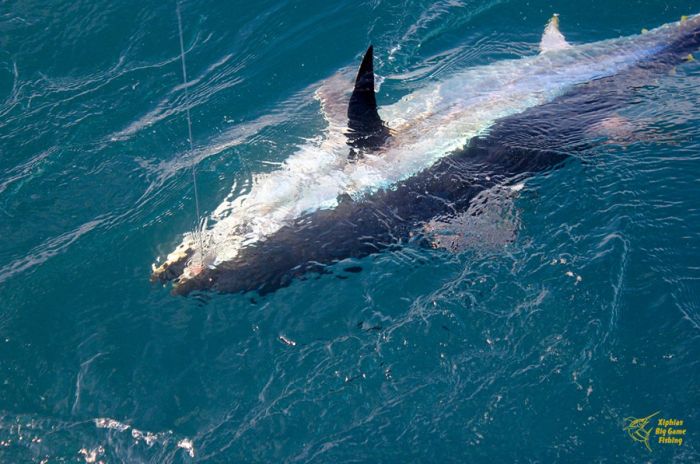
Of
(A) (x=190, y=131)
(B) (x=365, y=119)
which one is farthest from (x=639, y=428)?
(A) (x=190, y=131)

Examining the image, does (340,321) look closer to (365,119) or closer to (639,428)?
(365,119)

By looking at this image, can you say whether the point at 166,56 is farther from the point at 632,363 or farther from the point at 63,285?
the point at 632,363

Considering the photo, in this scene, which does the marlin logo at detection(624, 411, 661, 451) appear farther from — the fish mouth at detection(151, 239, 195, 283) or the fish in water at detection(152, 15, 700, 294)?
the fish mouth at detection(151, 239, 195, 283)

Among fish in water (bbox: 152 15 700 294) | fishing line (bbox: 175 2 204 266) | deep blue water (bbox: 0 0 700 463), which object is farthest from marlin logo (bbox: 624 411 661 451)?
fishing line (bbox: 175 2 204 266)

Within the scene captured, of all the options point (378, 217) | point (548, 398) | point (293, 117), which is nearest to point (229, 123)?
point (293, 117)

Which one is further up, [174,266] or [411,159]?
[174,266]

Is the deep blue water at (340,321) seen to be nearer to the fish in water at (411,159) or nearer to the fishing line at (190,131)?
the fishing line at (190,131)

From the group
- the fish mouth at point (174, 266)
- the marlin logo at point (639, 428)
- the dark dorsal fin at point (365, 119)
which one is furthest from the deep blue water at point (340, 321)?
the dark dorsal fin at point (365, 119)

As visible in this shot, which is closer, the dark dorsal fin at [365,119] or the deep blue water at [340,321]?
the deep blue water at [340,321]
